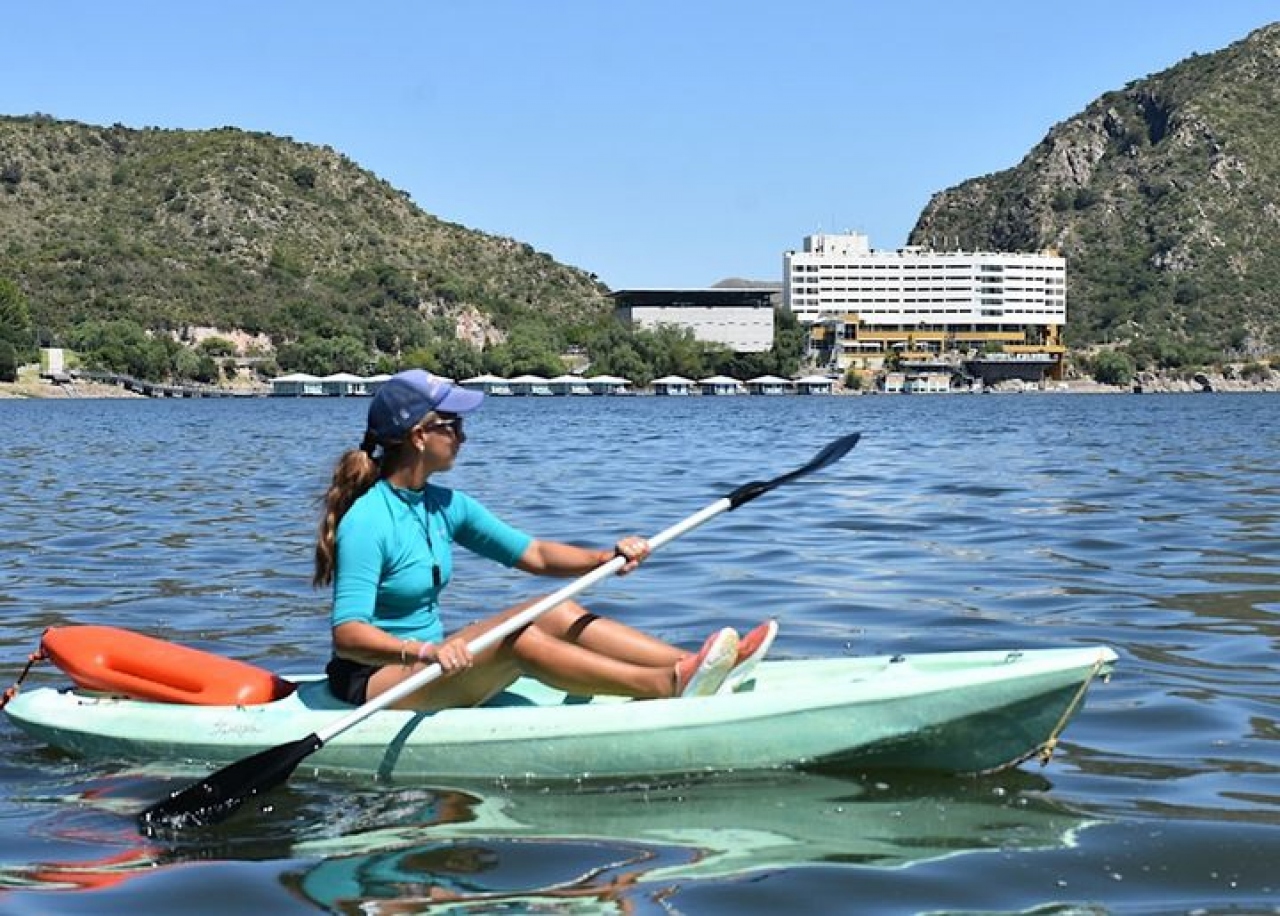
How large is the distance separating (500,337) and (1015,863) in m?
177

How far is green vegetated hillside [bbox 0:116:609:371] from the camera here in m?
160

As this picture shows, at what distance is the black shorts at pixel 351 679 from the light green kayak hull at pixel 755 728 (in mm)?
86

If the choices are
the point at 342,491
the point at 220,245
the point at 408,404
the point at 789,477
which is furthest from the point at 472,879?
the point at 220,245

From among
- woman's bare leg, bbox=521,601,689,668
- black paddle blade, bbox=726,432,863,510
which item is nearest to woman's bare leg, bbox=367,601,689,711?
woman's bare leg, bbox=521,601,689,668

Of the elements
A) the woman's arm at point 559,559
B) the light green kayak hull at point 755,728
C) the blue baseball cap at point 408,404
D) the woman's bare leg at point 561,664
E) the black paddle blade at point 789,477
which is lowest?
the light green kayak hull at point 755,728

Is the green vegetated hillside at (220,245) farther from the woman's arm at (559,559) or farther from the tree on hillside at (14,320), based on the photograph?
the woman's arm at (559,559)

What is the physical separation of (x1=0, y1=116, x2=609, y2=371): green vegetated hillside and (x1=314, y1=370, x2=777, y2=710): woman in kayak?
150m

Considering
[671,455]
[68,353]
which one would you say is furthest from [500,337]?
[671,455]

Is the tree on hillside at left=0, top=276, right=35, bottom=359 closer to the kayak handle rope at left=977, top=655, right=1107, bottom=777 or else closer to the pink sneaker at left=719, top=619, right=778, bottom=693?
the pink sneaker at left=719, top=619, right=778, bottom=693

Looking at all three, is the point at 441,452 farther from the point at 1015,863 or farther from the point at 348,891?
the point at 1015,863

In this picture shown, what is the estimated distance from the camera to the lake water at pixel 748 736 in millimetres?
6027

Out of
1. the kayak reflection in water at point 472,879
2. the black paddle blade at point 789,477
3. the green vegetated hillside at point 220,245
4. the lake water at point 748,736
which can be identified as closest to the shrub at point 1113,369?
the green vegetated hillside at point 220,245

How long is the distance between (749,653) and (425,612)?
1.44m

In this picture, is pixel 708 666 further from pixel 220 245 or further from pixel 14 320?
pixel 220 245
